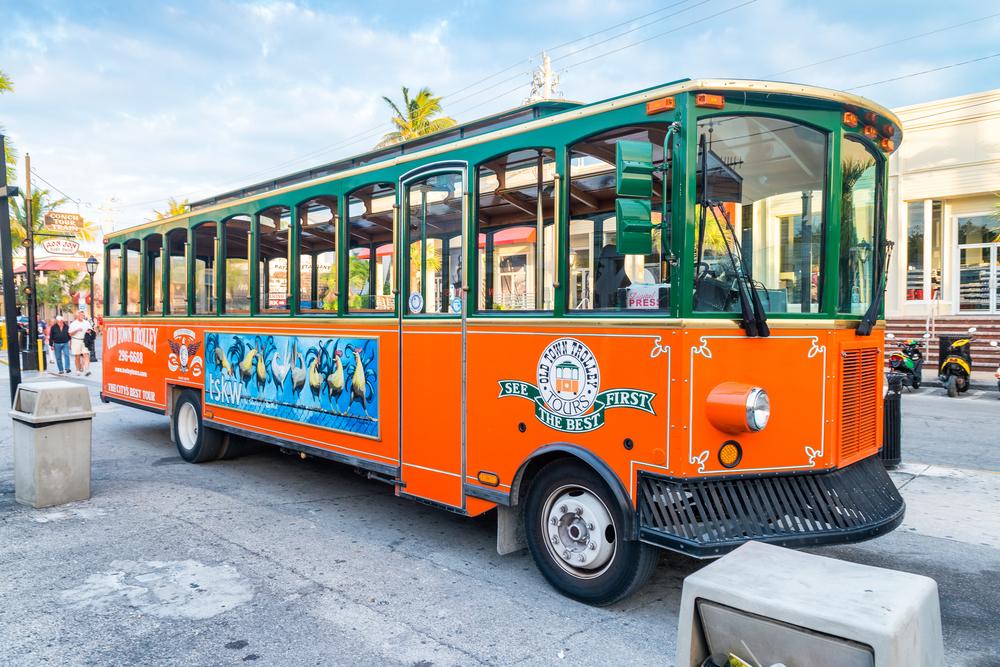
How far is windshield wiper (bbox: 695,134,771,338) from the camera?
160 inches

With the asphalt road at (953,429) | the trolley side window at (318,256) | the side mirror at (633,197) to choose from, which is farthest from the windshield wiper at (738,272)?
the asphalt road at (953,429)

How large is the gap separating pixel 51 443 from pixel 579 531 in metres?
4.88

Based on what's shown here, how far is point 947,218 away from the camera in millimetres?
22703

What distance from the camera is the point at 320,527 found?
19.9ft

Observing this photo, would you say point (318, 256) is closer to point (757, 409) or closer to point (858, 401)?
point (757, 409)

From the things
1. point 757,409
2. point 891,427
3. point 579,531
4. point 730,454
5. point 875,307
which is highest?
point 875,307

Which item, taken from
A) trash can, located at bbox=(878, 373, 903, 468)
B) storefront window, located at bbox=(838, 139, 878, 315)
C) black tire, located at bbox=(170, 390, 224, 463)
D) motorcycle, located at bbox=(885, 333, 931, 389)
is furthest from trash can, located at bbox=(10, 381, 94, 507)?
motorcycle, located at bbox=(885, 333, 931, 389)

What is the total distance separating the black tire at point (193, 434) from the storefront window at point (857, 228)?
6942mm

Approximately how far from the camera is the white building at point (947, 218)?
21.6 metres

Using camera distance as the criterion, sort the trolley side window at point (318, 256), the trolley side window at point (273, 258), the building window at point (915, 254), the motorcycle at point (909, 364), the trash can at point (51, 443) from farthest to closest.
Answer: the building window at point (915, 254) → the motorcycle at point (909, 364) → the trolley side window at point (273, 258) → the trolley side window at point (318, 256) → the trash can at point (51, 443)

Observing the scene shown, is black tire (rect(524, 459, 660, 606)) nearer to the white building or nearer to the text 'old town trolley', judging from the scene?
the text 'old town trolley'

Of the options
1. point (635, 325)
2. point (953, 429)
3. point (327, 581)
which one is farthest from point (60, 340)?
point (953, 429)

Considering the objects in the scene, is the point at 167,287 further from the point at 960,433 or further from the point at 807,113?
the point at 960,433

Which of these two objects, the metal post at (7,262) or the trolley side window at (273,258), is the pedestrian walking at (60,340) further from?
the trolley side window at (273,258)
